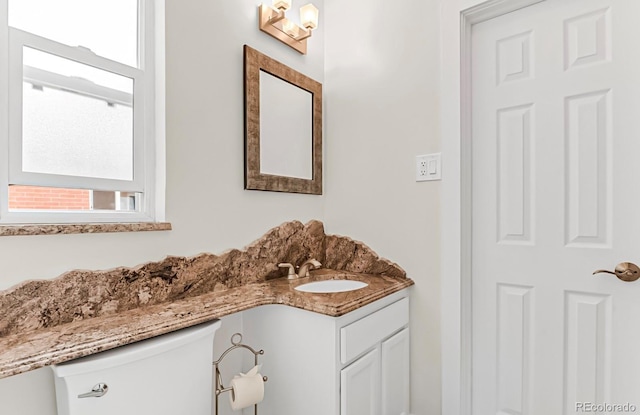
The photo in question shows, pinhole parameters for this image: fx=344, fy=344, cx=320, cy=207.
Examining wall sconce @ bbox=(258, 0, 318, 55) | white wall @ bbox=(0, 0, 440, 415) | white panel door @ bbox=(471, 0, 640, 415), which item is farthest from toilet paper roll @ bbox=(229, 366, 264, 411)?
wall sconce @ bbox=(258, 0, 318, 55)

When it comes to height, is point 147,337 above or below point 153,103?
below

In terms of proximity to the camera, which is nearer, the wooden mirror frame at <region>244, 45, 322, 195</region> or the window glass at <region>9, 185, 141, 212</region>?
the window glass at <region>9, 185, 141, 212</region>

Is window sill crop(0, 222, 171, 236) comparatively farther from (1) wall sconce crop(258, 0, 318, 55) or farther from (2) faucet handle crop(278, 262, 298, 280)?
(1) wall sconce crop(258, 0, 318, 55)

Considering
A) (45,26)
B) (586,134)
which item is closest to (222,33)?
(45,26)

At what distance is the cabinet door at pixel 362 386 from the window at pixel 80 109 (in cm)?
97

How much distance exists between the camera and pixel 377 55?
6.15 ft

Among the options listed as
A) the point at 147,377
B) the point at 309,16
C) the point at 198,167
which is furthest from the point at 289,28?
the point at 147,377

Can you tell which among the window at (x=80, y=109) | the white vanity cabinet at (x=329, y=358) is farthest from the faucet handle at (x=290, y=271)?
the window at (x=80, y=109)

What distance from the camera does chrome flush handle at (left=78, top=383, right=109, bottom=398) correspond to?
907 millimetres

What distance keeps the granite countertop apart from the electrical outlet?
526 millimetres

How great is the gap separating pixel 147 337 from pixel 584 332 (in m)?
1.59

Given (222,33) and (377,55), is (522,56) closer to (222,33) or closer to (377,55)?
(377,55)

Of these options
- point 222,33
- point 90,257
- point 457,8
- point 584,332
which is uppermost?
point 457,8

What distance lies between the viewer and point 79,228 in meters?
1.09
